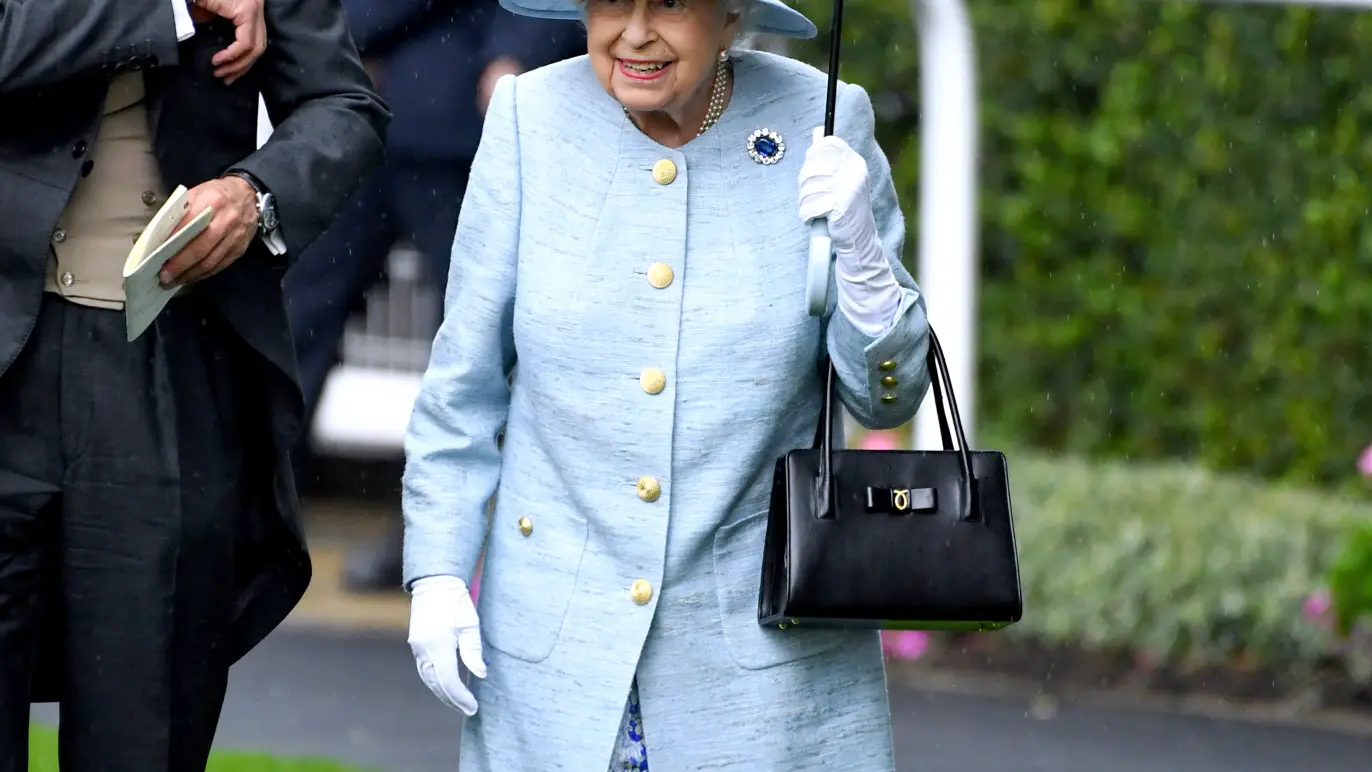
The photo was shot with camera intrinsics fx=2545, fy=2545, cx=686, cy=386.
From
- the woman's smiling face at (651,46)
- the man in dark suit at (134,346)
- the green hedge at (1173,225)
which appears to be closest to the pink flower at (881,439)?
the green hedge at (1173,225)

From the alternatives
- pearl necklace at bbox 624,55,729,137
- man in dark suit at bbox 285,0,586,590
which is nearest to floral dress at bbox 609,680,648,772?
pearl necklace at bbox 624,55,729,137

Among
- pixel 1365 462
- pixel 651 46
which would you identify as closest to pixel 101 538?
pixel 651 46

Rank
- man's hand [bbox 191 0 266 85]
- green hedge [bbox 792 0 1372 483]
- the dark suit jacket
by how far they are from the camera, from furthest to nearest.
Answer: green hedge [bbox 792 0 1372 483], the dark suit jacket, man's hand [bbox 191 0 266 85]

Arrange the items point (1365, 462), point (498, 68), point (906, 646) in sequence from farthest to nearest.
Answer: point (906, 646)
point (1365, 462)
point (498, 68)

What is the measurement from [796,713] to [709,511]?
0.95ft

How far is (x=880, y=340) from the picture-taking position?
3260 mm

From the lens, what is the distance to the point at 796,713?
11.0 feet

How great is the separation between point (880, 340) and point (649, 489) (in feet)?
1.20

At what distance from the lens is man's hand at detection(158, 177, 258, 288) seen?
3473mm

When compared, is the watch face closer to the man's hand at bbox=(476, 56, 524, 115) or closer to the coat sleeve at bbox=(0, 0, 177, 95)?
the coat sleeve at bbox=(0, 0, 177, 95)

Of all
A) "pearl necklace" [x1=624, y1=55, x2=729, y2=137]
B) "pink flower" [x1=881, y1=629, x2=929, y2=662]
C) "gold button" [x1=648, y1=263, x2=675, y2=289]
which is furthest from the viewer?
"pink flower" [x1=881, y1=629, x2=929, y2=662]

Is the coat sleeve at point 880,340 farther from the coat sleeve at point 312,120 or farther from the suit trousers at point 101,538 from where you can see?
the suit trousers at point 101,538

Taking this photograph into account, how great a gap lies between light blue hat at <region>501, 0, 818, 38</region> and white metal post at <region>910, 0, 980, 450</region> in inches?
158

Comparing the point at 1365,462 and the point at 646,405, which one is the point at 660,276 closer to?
the point at 646,405
